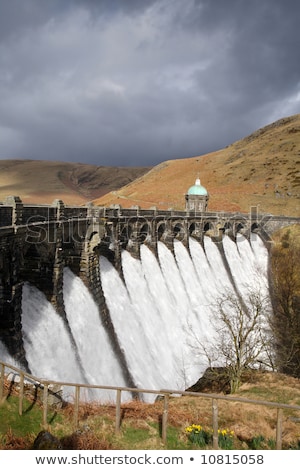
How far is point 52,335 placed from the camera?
22.0 meters

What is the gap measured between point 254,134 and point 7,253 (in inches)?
6774

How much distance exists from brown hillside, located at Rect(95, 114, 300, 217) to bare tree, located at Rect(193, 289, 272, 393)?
5257 centimetres

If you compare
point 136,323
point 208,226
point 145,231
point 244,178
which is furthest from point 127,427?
point 244,178

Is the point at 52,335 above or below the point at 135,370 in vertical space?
above

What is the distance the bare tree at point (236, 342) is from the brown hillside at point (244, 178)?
52.6 meters

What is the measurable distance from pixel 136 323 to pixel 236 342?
9173 millimetres

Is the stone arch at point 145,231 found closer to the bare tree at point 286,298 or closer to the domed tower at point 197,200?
the bare tree at point 286,298

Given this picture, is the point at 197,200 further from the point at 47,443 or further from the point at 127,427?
the point at 47,443

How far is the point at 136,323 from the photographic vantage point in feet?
104

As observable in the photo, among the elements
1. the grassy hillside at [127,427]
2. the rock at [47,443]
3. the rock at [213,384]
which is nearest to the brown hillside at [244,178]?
the rock at [213,384]

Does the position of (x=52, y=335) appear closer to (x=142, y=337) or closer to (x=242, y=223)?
(x=142, y=337)

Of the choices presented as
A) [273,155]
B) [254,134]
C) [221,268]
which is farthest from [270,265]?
[254,134]

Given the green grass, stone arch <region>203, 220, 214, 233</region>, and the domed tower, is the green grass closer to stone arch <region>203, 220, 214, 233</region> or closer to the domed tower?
stone arch <region>203, 220, 214, 233</region>
